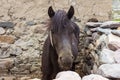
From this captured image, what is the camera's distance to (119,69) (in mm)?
2775

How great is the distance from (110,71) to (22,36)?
2681mm

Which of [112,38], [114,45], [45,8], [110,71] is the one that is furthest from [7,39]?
[110,71]

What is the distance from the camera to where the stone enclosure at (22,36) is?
515cm

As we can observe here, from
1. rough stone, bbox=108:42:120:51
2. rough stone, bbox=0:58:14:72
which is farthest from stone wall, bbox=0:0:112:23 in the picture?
rough stone, bbox=108:42:120:51

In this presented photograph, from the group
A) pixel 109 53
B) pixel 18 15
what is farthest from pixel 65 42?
pixel 18 15

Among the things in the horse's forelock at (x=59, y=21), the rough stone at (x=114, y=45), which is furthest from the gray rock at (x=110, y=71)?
the horse's forelock at (x=59, y=21)

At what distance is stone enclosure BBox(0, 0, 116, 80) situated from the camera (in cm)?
515

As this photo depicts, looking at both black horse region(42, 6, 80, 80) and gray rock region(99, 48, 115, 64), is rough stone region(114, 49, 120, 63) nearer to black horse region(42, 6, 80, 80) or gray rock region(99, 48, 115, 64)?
gray rock region(99, 48, 115, 64)

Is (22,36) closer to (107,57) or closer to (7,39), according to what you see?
(7,39)

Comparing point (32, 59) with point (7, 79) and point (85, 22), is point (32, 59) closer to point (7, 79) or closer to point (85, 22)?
point (7, 79)

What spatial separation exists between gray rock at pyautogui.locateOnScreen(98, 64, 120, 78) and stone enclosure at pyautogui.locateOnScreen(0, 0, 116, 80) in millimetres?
2412

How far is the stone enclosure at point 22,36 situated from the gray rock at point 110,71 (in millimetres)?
2412

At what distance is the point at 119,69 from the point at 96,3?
2.74 m

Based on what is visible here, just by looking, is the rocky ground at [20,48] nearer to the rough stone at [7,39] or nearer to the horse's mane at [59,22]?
the rough stone at [7,39]
